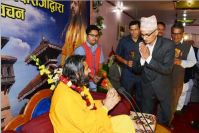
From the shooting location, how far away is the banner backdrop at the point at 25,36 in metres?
3.17

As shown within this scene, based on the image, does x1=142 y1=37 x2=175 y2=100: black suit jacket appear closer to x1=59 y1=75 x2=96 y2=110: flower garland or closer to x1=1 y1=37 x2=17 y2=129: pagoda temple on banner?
x1=59 y1=75 x2=96 y2=110: flower garland

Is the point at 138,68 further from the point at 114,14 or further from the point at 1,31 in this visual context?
the point at 114,14

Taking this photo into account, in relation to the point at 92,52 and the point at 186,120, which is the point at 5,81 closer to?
the point at 92,52

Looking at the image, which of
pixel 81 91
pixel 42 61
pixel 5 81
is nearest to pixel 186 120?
pixel 42 61

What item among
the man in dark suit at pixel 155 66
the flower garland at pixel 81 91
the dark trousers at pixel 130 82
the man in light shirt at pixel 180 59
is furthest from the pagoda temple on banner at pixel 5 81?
the man in light shirt at pixel 180 59

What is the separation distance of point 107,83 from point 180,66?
1377 mm

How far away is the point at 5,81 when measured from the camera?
315 cm

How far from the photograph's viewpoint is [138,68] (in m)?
3.80

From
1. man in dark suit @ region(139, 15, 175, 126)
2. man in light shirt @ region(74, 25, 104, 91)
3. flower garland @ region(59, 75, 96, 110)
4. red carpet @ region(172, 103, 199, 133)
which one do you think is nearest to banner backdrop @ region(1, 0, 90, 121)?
man in light shirt @ region(74, 25, 104, 91)

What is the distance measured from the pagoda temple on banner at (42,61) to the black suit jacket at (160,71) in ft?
4.84

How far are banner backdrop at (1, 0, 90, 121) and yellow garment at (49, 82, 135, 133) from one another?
1098mm

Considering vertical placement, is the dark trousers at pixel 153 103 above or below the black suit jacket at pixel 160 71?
below

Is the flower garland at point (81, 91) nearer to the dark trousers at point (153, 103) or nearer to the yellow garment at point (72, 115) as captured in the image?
the yellow garment at point (72, 115)

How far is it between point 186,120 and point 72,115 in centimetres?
348
